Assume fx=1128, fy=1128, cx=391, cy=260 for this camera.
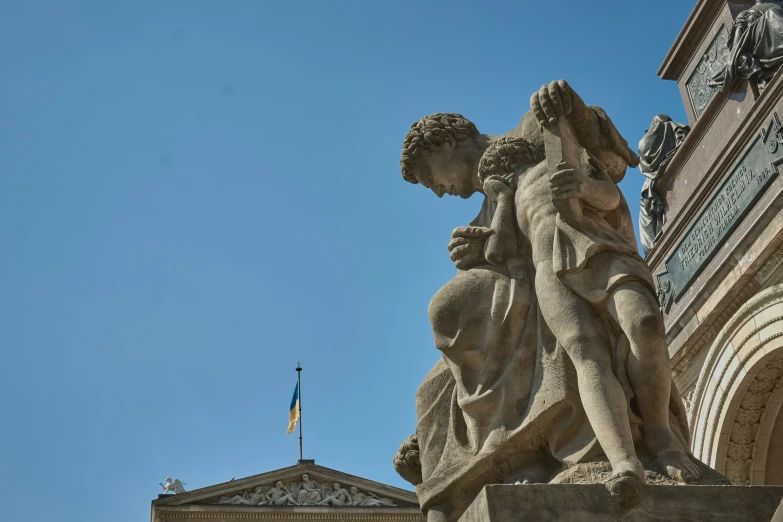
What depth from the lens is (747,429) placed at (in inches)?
376

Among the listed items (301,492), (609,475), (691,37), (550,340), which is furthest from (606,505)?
(301,492)

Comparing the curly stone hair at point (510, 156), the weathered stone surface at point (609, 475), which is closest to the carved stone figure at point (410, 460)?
the weathered stone surface at point (609, 475)

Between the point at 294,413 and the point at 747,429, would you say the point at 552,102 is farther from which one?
the point at 294,413

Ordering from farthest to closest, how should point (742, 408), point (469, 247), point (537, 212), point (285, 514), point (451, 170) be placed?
point (285, 514)
point (742, 408)
point (451, 170)
point (469, 247)
point (537, 212)

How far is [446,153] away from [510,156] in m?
0.32

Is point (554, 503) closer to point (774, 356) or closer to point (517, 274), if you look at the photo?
point (517, 274)

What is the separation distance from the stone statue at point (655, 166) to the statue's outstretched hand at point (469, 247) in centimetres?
714

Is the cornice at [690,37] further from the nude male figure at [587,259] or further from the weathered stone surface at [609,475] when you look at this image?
the weathered stone surface at [609,475]

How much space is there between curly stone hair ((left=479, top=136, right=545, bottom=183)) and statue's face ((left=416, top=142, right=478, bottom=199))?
16 centimetres

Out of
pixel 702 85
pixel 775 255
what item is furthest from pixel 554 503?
pixel 702 85

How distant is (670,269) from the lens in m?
10.9

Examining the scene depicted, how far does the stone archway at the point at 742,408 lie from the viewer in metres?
9.34

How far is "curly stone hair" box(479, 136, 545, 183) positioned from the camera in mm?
4594

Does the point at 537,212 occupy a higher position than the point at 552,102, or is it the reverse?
the point at 552,102
